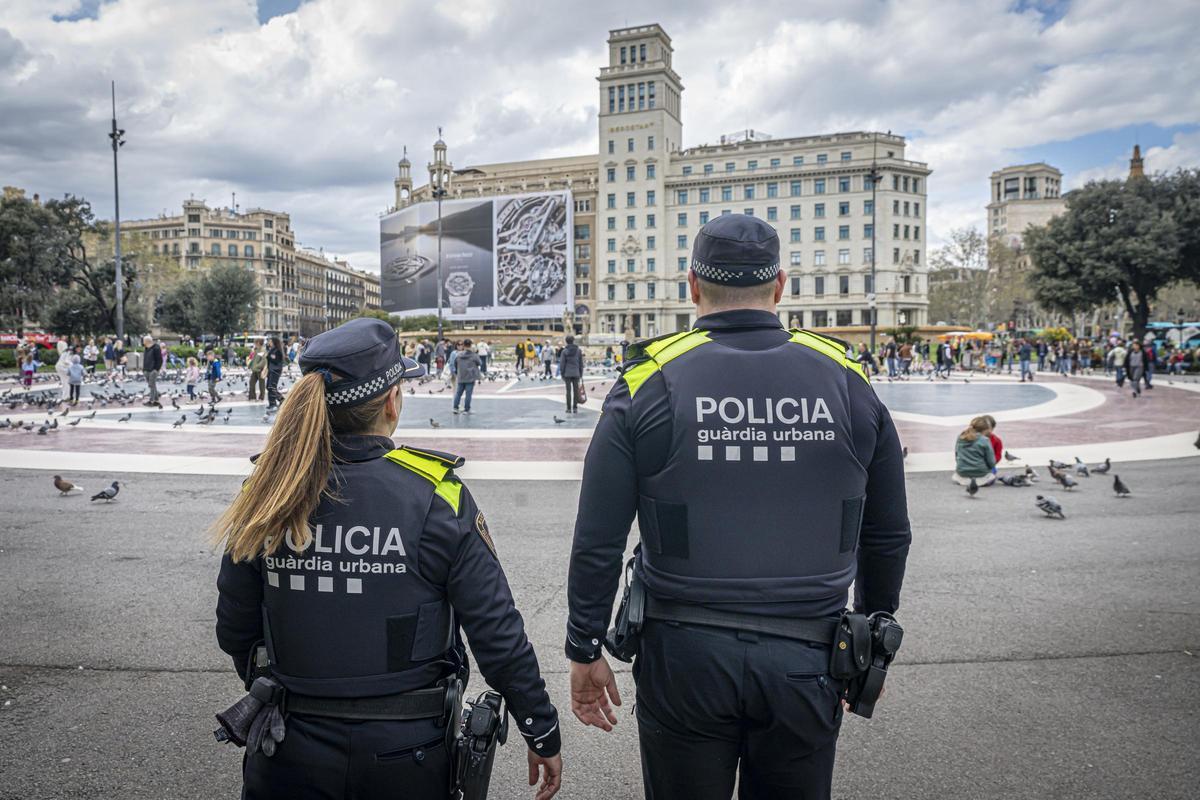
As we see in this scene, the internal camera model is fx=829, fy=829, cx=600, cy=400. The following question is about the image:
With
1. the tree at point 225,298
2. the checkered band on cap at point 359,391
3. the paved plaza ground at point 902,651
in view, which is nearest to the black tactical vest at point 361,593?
the checkered band on cap at point 359,391

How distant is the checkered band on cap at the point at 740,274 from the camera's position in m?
2.26

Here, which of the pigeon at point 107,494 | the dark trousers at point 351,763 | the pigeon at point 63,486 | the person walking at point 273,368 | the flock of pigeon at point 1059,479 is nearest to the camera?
the dark trousers at point 351,763

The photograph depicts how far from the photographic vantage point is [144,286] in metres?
68.2

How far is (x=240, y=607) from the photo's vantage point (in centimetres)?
203

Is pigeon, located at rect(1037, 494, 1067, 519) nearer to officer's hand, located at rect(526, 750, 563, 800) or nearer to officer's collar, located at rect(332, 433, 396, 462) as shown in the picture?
officer's hand, located at rect(526, 750, 563, 800)

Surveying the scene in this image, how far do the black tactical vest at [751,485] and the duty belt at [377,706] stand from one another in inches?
24.2

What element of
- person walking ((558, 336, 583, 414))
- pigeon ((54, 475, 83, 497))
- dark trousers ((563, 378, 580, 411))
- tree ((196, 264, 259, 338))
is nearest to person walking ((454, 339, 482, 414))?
person walking ((558, 336, 583, 414))

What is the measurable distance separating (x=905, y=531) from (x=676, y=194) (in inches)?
3843

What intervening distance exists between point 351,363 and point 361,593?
54 centimetres

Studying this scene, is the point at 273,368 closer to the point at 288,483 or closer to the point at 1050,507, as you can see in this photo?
the point at 1050,507

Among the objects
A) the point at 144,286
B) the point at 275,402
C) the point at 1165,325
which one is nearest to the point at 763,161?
the point at 1165,325

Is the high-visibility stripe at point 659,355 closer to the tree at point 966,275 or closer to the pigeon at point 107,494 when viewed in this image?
the pigeon at point 107,494

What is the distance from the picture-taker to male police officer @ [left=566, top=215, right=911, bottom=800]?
2.01 metres

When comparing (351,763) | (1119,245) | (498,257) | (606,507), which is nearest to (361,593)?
(351,763)
